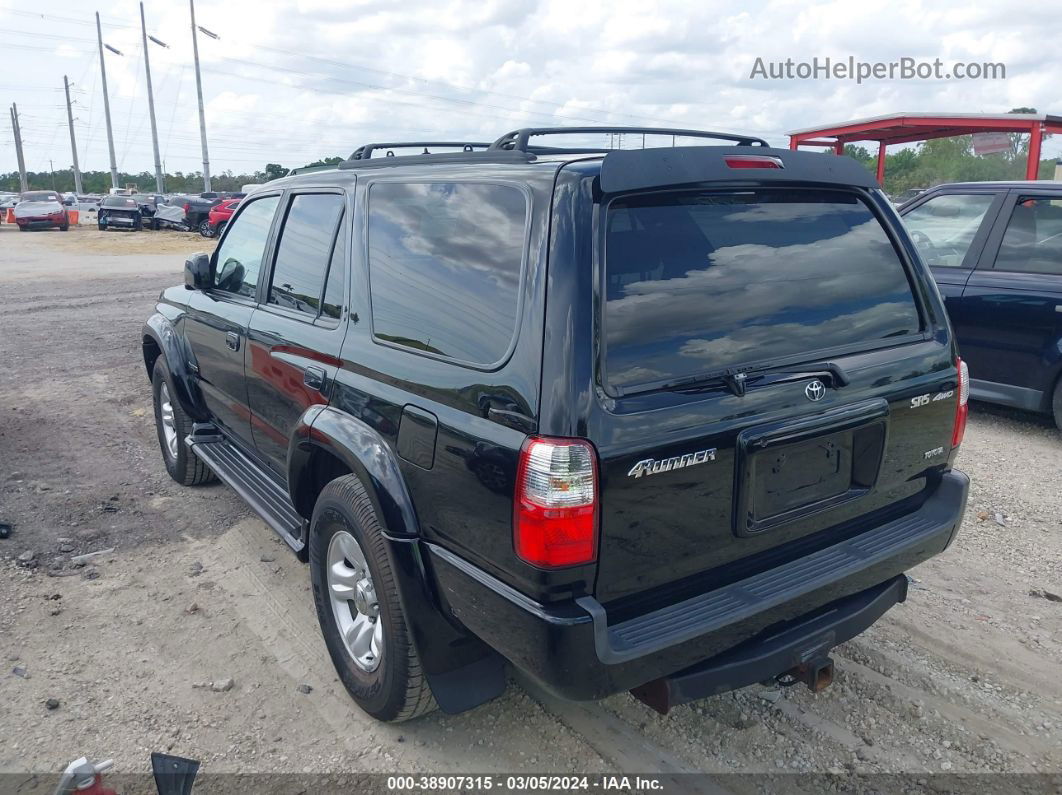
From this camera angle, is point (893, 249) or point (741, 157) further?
point (893, 249)

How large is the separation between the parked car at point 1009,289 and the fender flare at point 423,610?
481 centimetres

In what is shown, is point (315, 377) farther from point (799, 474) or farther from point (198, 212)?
point (198, 212)

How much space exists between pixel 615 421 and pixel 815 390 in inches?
28.9

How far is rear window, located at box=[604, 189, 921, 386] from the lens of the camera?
2.38 metres

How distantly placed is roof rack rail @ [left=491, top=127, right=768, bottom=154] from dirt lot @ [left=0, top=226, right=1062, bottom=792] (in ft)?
6.58

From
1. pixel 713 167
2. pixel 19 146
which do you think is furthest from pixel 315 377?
pixel 19 146

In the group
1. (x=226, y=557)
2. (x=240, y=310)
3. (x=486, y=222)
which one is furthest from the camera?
(x=226, y=557)

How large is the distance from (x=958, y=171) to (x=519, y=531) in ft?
105

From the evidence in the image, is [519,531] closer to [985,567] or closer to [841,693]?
[841,693]

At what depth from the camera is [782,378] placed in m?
2.55

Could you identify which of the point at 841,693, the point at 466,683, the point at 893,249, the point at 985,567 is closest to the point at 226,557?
the point at 466,683

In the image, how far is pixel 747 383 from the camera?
97.7 inches

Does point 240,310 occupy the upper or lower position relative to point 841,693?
upper

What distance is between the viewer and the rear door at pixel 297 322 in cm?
330
